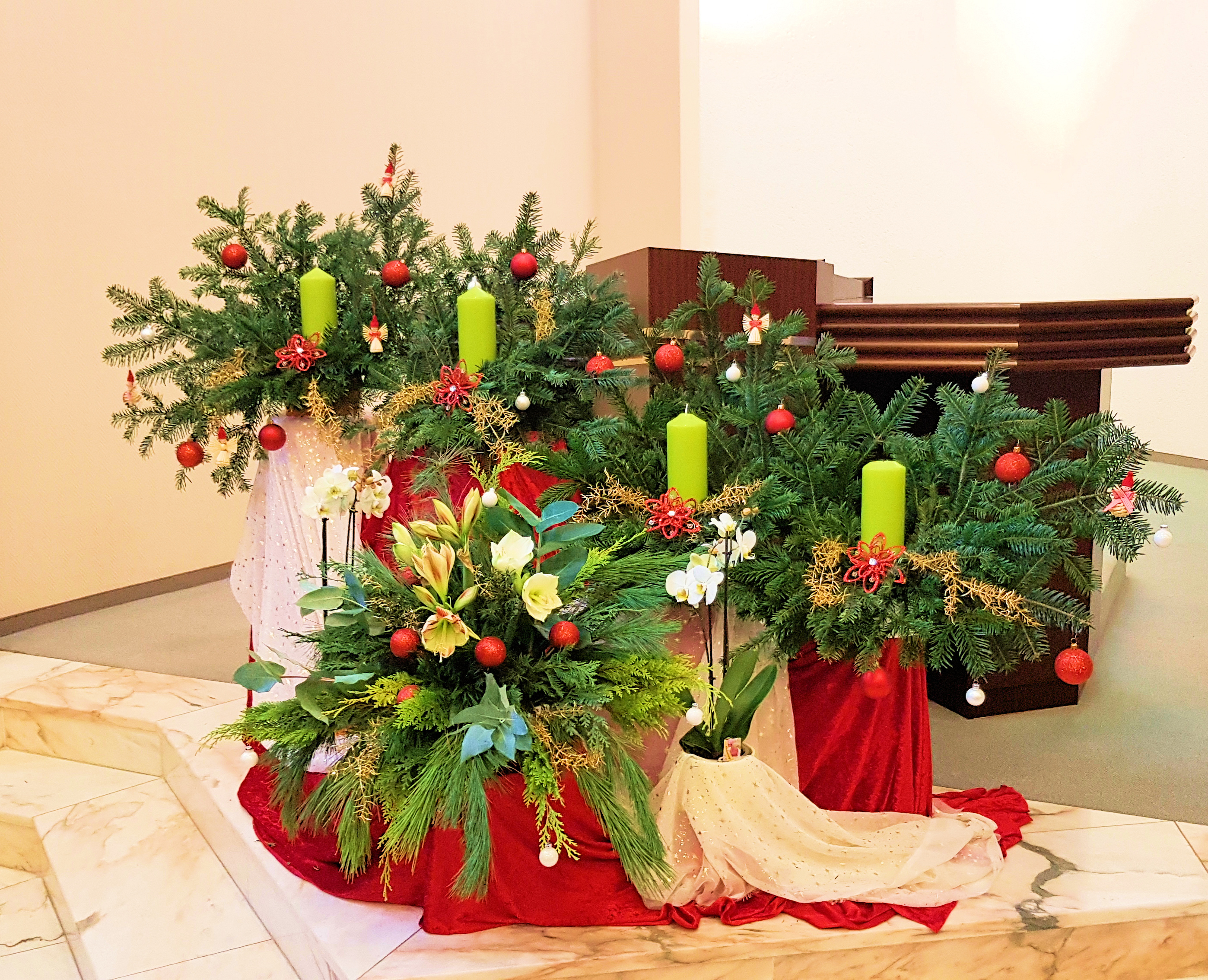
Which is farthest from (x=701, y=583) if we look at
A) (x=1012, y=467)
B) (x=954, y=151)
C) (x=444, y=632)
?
(x=954, y=151)

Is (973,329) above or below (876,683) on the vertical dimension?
above

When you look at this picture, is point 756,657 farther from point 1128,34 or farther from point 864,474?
point 1128,34

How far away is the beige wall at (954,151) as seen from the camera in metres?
5.03

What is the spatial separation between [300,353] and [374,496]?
1.11ft

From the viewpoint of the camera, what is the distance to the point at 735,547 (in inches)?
53.8

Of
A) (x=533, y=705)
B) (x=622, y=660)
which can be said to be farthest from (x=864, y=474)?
(x=533, y=705)

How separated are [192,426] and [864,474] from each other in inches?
44.9

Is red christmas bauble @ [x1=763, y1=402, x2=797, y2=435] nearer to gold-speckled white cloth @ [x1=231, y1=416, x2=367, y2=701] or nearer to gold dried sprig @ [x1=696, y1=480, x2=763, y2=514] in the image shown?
gold dried sprig @ [x1=696, y1=480, x2=763, y2=514]

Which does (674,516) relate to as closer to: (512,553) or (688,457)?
(688,457)

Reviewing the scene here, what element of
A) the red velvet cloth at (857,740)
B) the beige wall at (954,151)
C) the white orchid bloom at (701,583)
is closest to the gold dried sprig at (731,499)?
the white orchid bloom at (701,583)

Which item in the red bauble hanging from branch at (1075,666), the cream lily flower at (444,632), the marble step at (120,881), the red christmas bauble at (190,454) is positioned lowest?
the marble step at (120,881)

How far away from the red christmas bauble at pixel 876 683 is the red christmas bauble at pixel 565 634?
14.8 inches

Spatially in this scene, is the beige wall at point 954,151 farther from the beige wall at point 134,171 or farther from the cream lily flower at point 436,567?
the cream lily flower at point 436,567

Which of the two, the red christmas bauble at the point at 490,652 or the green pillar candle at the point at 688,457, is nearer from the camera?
the red christmas bauble at the point at 490,652
